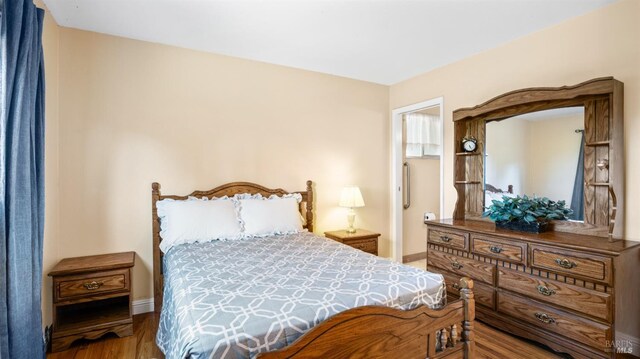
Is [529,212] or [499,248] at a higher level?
[529,212]

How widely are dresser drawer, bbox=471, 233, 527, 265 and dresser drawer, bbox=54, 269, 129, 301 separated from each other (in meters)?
2.83

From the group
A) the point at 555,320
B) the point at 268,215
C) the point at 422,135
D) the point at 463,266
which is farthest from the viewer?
the point at 422,135

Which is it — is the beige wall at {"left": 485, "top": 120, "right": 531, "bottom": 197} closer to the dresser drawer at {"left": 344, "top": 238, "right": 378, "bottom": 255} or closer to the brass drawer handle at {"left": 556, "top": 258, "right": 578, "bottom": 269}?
the brass drawer handle at {"left": 556, "top": 258, "right": 578, "bottom": 269}

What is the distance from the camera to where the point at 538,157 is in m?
2.73

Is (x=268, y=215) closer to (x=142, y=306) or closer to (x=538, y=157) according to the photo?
(x=142, y=306)

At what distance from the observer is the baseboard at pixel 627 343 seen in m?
1.94

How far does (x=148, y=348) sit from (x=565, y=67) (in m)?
3.84

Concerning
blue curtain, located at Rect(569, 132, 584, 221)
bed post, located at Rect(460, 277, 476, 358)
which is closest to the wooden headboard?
bed post, located at Rect(460, 277, 476, 358)

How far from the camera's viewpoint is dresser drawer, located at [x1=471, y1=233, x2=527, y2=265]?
231 cm

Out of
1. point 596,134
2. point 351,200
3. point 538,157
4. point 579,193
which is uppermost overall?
point 596,134

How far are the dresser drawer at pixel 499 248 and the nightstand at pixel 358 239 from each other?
46.2 inches

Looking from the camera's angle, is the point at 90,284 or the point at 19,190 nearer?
the point at 19,190

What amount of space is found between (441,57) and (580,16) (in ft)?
3.72

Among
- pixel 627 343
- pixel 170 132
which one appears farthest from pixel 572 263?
pixel 170 132
